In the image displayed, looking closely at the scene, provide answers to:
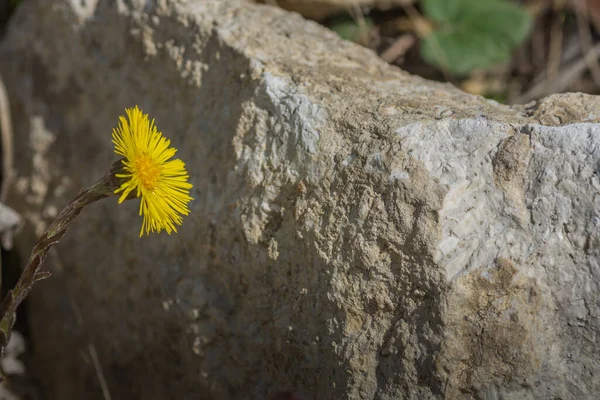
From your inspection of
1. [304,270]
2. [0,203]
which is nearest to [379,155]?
[304,270]

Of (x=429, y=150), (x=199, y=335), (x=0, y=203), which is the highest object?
(x=429, y=150)

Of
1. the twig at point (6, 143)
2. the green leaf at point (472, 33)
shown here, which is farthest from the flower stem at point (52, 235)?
the green leaf at point (472, 33)

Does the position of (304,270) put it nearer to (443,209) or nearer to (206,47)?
(443,209)

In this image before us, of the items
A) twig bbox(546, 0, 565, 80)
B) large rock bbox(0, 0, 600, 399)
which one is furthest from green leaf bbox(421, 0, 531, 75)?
large rock bbox(0, 0, 600, 399)

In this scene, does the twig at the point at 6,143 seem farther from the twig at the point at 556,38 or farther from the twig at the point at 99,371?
the twig at the point at 556,38

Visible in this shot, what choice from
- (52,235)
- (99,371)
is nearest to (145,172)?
(52,235)

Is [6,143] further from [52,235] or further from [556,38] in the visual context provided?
[556,38]

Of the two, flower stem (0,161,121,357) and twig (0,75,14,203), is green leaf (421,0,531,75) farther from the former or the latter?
flower stem (0,161,121,357)

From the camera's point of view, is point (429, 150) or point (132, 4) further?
point (132, 4)
